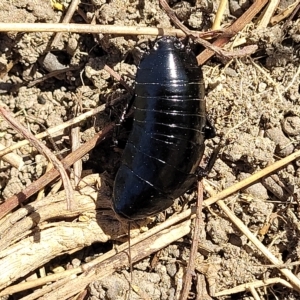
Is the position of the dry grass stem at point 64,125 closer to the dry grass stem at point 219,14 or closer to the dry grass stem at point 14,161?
the dry grass stem at point 14,161

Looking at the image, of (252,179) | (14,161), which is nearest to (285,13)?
(252,179)

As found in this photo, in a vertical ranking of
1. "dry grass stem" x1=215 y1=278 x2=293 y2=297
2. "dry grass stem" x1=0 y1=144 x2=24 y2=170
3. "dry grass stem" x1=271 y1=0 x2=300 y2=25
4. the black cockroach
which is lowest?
"dry grass stem" x1=215 y1=278 x2=293 y2=297

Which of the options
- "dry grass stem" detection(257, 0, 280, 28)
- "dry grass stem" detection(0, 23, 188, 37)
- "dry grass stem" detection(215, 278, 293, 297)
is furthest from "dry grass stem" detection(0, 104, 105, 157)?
"dry grass stem" detection(215, 278, 293, 297)

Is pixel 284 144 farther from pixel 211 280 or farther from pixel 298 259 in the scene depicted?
pixel 211 280

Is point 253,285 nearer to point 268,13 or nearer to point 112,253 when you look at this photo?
point 112,253

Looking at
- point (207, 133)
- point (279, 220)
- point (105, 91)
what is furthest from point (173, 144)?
point (279, 220)

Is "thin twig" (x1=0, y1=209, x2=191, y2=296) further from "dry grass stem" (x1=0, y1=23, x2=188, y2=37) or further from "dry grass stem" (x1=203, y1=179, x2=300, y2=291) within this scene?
"dry grass stem" (x1=0, y1=23, x2=188, y2=37)

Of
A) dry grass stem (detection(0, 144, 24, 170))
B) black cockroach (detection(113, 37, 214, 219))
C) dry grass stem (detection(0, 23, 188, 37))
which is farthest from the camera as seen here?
dry grass stem (detection(0, 144, 24, 170))
